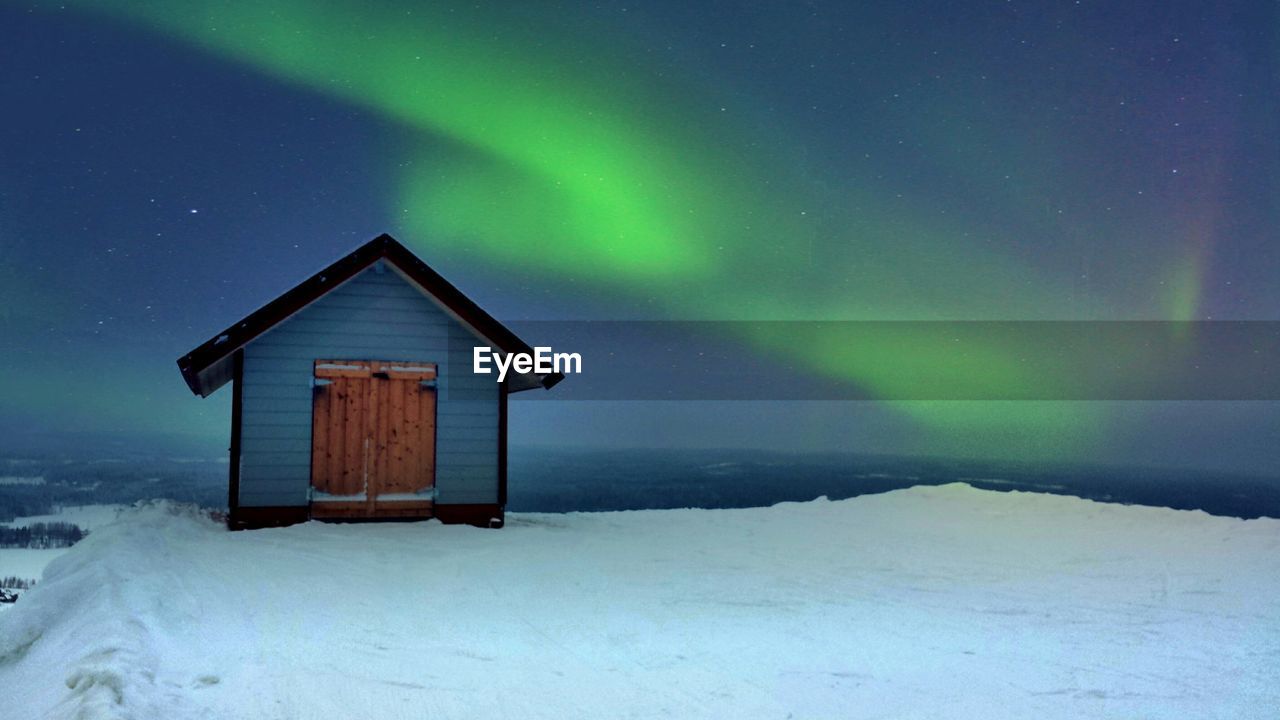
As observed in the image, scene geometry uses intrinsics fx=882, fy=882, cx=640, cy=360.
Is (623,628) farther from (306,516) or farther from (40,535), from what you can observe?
(40,535)

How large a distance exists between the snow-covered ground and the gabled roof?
2.65 m

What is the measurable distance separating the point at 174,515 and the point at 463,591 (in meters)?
8.18

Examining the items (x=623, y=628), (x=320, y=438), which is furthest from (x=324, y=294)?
(x=623, y=628)

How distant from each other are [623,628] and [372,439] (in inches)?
336

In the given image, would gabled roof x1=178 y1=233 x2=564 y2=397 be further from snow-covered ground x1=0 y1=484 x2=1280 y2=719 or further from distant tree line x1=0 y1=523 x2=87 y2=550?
distant tree line x1=0 y1=523 x2=87 y2=550

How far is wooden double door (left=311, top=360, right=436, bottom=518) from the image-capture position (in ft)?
49.0

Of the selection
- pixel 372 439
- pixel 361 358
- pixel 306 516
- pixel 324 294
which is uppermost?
pixel 324 294

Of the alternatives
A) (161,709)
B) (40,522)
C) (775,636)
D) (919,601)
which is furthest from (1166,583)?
(40,522)

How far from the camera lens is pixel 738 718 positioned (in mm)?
5465

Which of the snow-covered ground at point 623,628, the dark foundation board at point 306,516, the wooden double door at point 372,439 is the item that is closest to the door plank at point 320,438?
the wooden double door at point 372,439

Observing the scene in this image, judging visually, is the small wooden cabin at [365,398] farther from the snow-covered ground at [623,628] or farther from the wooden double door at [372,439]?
the snow-covered ground at [623,628]

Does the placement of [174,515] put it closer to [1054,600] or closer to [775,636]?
[775,636]

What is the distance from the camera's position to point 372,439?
15258 millimetres

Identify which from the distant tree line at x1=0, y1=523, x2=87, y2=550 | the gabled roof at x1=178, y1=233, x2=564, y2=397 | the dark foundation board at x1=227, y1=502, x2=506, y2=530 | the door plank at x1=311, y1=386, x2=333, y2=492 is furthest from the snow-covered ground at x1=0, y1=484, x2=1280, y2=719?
the distant tree line at x1=0, y1=523, x2=87, y2=550
